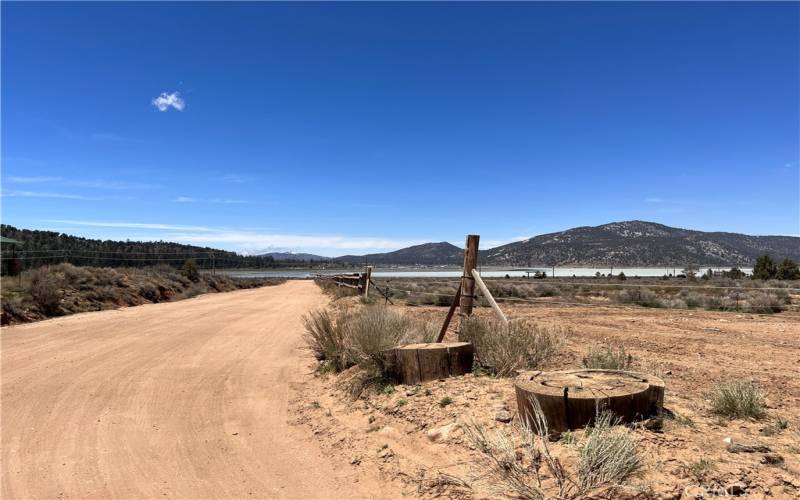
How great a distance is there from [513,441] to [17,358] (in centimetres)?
924

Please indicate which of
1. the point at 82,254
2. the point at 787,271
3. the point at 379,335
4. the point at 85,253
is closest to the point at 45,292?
the point at 379,335

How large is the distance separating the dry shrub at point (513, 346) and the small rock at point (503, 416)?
4.89 ft

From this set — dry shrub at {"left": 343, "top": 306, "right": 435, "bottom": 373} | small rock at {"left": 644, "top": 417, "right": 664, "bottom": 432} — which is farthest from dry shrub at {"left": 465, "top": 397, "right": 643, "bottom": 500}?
dry shrub at {"left": 343, "top": 306, "right": 435, "bottom": 373}

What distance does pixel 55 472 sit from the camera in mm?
4508

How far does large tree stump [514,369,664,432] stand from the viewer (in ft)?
13.3

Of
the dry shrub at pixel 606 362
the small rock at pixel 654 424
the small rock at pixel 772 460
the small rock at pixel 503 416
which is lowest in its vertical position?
the small rock at pixel 503 416

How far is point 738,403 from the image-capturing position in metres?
4.55

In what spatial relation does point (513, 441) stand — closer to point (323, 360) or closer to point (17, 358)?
point (323, 360)

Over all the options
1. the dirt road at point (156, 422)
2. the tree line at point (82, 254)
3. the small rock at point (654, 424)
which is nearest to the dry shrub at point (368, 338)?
the dirt road at point (156, 422)

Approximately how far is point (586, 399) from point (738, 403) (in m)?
1.65

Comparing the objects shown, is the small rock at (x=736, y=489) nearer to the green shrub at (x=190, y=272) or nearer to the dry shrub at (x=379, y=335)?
the dry shrub at (x=379, y=335)

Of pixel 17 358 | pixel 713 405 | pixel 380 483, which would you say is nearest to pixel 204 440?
pixel 380 483

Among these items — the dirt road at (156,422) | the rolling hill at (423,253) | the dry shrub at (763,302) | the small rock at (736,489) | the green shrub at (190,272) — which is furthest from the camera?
the rolling hill at (423,253)

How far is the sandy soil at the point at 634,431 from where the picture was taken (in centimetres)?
332
